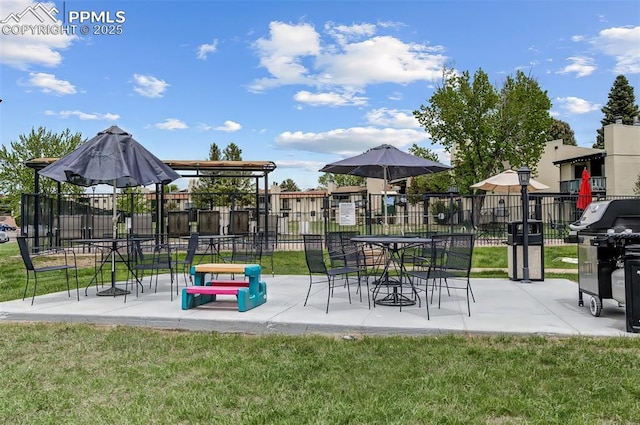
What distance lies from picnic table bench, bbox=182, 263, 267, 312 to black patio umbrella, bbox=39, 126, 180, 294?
1661 mm

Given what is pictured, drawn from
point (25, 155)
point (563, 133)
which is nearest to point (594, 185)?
point (563, 133)

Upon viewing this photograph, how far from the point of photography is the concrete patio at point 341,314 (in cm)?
505

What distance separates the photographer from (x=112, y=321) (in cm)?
569

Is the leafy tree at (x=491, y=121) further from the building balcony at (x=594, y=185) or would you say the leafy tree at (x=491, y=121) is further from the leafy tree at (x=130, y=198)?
the leafy tree at (x=130, y=198)

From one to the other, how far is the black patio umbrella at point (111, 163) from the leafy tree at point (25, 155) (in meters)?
25.1

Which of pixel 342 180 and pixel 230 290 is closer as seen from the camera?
pixel 230 290

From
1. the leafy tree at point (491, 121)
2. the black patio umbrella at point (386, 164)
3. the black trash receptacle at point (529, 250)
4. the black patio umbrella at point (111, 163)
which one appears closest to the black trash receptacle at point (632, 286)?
the black patio umbrella at point (386, 164)

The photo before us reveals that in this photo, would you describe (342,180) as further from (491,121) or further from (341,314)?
(341,314)

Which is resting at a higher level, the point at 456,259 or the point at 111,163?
the point at 111,163

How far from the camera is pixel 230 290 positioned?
593 cm

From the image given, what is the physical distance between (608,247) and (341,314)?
3107 mm

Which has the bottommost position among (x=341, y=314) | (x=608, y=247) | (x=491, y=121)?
(x=341, y=314)

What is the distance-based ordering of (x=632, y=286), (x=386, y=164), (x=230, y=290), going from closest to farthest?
(x=632, y=286)
(x=230, y=290)
(x=386, y=164)

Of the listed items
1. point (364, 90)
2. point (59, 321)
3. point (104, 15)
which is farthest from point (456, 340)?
point (364, 90)
